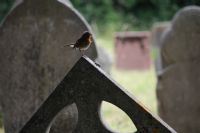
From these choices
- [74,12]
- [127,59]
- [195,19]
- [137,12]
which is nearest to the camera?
[74,12]

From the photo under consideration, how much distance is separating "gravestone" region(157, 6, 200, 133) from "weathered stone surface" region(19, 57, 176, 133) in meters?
2.03

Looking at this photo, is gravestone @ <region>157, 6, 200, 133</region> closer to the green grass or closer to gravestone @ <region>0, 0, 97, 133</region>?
the green grass

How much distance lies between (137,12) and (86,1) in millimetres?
3010

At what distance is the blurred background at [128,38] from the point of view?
7652mm

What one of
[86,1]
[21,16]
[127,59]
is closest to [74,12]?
[21,16]

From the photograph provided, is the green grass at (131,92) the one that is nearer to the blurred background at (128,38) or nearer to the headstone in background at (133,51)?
the blurred background at (128,38)

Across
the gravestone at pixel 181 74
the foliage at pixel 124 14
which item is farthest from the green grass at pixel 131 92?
the foliage at pixel 124 14

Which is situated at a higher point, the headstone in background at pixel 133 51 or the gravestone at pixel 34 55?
the headstone in background at pixel 133 51

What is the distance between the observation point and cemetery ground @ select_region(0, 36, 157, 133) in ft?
22.7

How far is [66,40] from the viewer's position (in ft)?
14.2

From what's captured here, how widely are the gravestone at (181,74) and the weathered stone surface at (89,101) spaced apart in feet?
6.65

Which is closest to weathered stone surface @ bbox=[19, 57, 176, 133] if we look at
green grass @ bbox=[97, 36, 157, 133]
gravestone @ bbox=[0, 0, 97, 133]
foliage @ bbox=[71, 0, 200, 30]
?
gravestone @ bbox=[0, 0, 97, 133]

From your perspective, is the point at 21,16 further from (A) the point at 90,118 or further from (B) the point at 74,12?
(A) the point at 90,118

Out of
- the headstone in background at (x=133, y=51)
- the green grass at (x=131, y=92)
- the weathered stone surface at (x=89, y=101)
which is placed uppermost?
the headstone in background at (x=133, y=51)
